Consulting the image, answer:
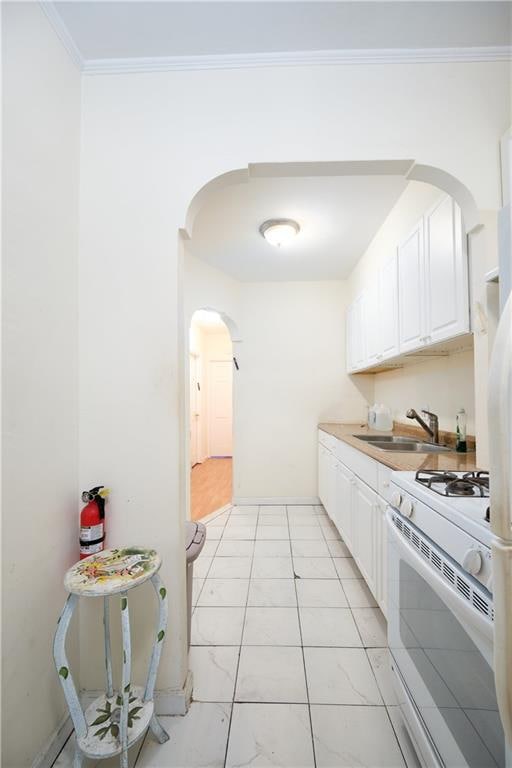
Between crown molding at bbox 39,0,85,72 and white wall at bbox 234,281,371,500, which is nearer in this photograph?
crown molding at bbox 39,0,85,72

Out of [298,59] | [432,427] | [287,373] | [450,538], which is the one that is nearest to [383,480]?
[450,538]

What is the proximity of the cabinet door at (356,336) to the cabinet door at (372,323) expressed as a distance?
0.35ft

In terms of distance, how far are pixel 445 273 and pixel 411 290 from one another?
0.37m

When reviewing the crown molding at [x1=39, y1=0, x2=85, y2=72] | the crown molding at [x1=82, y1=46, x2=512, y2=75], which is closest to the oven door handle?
the crown molding at [x1=82, y1=46, x2=512, y2=75]

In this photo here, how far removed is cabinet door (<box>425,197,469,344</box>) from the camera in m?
1.39

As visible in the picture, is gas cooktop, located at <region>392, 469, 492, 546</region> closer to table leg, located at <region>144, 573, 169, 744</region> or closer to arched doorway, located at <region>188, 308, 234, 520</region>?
table leg, located at <region>144, 573, 169, 744</region>

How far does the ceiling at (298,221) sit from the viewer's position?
1.98 m

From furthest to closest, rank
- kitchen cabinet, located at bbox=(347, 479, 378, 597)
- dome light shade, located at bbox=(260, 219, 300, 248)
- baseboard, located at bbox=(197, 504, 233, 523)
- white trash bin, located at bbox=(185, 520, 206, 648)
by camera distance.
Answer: baseboard, located at bbox=(197, 504, 233, 523) → dome light shade, located at bbox=(260, 219, 300, 248) → kitchen cabinet, located at bbox=(347, 479, 378, 597) → white trash bin, located at bbox=(185, 520, 206, 648)

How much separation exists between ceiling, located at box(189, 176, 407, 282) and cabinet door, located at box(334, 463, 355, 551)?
192cm

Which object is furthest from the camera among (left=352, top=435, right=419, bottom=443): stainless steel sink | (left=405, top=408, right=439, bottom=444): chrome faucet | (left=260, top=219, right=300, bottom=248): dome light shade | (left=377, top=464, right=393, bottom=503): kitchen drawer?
(left=352, top=435, right=419, bottom=443): stainless steel sink

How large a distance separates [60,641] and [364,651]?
4.48ft

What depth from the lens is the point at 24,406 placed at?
0.96 m

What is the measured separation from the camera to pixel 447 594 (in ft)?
2.47

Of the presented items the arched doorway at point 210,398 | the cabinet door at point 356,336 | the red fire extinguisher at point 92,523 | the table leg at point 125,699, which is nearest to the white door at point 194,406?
the arched doorway at point 210,398
